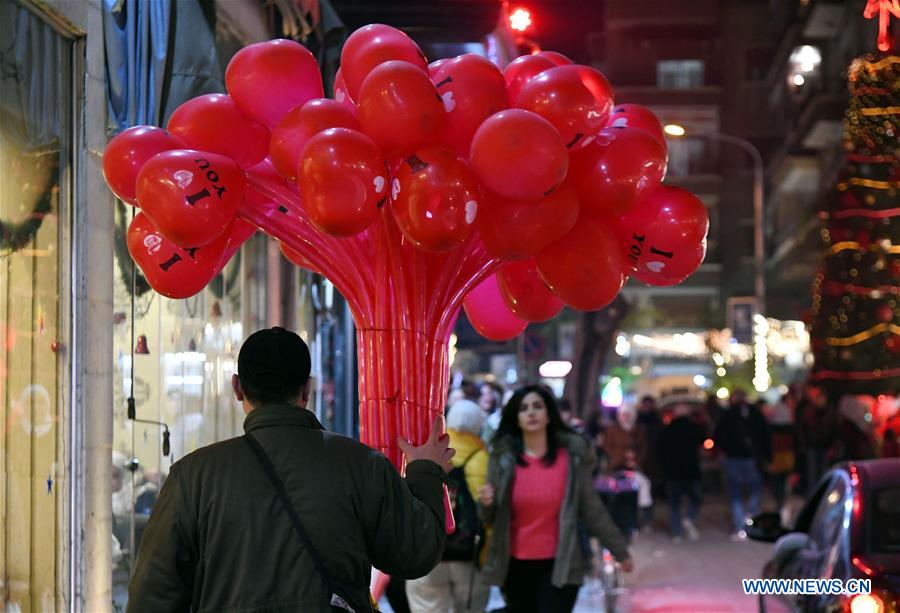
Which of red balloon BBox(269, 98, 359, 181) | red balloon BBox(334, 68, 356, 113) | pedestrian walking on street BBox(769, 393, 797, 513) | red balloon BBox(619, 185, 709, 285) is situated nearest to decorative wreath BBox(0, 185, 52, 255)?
red balloon BBox(334, 68, 356, 113)

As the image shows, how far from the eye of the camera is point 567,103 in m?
4.07

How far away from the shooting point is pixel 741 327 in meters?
26.8

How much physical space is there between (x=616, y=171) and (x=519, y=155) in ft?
1.73

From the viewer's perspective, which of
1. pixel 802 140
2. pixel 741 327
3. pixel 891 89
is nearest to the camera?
pixel 891 89

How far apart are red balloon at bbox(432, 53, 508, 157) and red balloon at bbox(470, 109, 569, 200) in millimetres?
205

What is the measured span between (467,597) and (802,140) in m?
33.0

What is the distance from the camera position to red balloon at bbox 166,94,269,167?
4.43 meters

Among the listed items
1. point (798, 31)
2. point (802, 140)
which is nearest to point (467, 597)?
point (802, 140)

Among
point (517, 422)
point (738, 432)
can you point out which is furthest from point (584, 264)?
point (738, 432)

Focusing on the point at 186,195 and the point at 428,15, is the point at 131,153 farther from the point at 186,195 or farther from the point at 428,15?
the point at 428,15

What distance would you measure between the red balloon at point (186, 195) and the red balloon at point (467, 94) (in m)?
0.81

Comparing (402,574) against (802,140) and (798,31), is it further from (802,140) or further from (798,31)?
(798,31)

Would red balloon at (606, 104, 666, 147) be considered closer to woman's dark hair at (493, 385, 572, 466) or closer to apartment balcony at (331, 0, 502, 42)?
woman's dark hair at (493, 385, 572, 466)

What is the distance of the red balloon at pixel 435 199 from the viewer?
386cm
